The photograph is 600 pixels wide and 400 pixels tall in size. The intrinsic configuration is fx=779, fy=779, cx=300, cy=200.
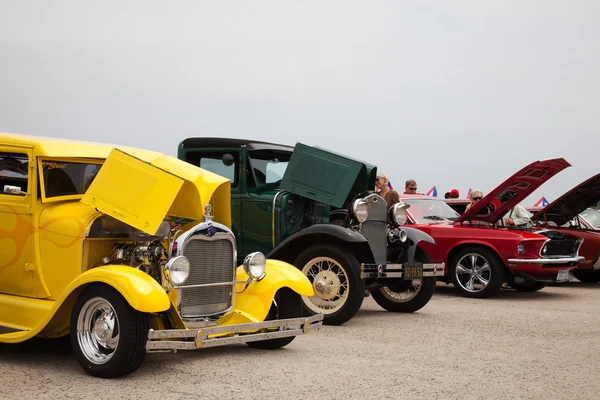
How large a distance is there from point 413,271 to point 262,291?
319 centimetres

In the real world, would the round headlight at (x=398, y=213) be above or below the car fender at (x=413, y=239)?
above

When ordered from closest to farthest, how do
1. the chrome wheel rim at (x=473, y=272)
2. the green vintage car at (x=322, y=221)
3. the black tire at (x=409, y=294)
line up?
the green vintage car at (x=322, y=221)
the black tire at (x=409, y=294)
the chrome wheel rim at (x=473, y=272)

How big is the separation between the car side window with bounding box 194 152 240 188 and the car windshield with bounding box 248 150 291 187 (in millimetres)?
223

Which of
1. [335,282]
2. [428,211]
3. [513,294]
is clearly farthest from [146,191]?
[513,294]

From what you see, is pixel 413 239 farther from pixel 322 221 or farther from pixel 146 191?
pixel 146 191

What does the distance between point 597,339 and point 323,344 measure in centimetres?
301

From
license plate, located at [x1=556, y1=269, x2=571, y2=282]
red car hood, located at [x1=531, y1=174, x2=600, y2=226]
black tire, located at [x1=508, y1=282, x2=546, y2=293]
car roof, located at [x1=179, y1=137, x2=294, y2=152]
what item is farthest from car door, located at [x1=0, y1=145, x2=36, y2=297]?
red car hood, located at [x1=531, y1=174, x2=600, y2=226]

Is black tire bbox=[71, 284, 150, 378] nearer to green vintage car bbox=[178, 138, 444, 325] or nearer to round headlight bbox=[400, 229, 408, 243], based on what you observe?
green vintage car bbox=[178, 138, 444, 325]

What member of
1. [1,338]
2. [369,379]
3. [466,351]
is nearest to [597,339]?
[466,351]

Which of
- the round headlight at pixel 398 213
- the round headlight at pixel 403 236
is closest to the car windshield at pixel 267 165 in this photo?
the round headlight at pixel 398 213

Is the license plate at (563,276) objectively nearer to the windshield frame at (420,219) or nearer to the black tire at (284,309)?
the windshield frame at (420,219)

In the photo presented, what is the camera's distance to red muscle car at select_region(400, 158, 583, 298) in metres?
11.9

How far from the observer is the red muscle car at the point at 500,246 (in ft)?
39.1

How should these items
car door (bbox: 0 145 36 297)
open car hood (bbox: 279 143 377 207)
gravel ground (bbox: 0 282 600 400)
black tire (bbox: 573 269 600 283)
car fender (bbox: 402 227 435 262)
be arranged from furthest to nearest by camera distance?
black tire (bbox: 573 269 600 283), car fender (bbox: 402 227 435 262), open car hood (bbox: 279 143 377 207), car door (bbox: 0 145 36 297), gravel ground (bbox: 0 282 600 400)
